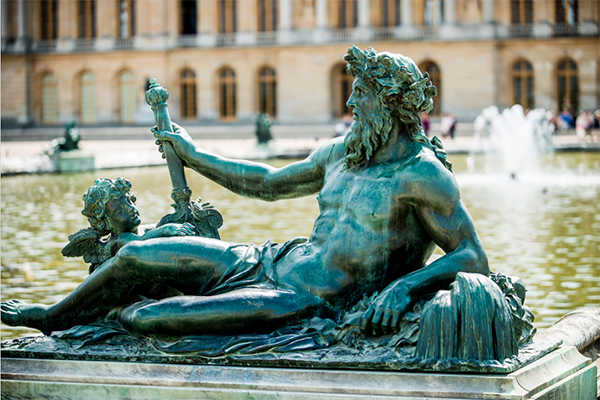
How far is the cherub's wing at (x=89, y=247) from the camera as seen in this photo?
3.76m

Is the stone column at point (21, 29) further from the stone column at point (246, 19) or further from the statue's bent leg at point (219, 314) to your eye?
the statue's bent leg at point (219, 314)

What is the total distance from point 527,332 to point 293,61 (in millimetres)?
41073

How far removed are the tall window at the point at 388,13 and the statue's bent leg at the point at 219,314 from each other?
138 ft

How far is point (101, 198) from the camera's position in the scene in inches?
146

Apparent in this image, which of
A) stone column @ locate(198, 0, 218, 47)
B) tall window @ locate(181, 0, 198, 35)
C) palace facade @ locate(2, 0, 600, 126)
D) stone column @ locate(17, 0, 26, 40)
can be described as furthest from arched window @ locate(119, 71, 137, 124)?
stone column @ locate(17, 0, 26, 40)

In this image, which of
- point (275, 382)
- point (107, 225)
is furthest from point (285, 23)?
point (275, 382)

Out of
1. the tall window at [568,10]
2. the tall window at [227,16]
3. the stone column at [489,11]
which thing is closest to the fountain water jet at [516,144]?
the stone column at [489,11]

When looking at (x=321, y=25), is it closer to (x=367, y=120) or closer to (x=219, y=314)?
(x=367, y=120)

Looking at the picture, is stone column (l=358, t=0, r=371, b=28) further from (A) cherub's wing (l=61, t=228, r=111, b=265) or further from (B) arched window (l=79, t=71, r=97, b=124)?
(A) cherub's wing (l=61, t=228, r=111, b=265)

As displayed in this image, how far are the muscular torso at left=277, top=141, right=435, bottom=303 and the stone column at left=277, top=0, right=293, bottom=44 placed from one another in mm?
41014

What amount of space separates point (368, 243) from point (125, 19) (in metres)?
45.7

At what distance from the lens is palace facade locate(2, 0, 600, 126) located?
41.9m

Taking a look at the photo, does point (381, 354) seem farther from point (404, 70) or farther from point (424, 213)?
point (404, 70)

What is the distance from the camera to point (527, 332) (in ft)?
11.1
